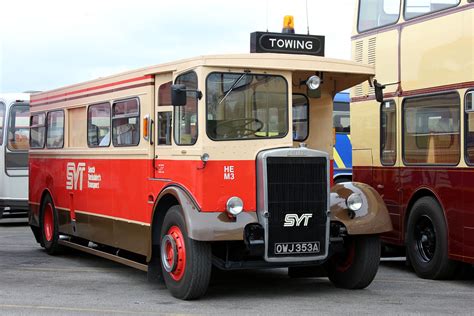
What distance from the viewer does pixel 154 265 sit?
32.7ft

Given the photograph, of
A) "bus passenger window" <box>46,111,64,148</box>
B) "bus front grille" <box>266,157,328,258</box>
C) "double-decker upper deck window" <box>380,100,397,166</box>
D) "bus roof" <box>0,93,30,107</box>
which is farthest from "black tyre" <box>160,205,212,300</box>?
"bus roof" <box>0,93,30,107</box>

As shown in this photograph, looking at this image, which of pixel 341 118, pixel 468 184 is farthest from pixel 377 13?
pixel 341 118

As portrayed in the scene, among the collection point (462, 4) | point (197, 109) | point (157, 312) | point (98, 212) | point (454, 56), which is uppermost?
point (462, 4)

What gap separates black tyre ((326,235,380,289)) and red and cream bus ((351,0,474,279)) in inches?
52.5

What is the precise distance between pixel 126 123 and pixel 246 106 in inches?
93.0

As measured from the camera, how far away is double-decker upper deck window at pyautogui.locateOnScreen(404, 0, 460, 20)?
34.8 feet

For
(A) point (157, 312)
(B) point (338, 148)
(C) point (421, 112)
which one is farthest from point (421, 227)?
(B) point (338, 148)

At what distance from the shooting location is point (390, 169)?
1185 centimetres

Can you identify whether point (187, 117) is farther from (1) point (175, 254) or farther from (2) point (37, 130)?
→ (2) point (37, 130)

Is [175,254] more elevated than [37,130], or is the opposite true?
[37,130]

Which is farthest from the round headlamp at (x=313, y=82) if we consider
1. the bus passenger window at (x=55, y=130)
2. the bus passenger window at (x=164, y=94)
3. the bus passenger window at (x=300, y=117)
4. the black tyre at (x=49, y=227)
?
the black tyre at (x=49, y=227)

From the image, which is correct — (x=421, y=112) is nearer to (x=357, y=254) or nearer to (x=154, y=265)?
(x=357, y=254)

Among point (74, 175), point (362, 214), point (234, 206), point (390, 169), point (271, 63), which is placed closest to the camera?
point (234, 206)

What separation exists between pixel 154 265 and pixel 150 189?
3.10 ft
